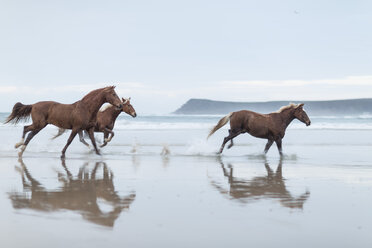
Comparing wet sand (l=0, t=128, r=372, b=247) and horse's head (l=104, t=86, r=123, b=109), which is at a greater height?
horse's head (l=104, t=86, r=123, b=109)

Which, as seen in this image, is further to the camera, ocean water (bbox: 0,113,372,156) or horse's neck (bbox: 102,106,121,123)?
horse's neck (bbox: 102,106,121,123)

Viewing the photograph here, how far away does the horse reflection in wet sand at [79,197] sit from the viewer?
17.5 feet

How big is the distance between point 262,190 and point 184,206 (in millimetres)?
1648

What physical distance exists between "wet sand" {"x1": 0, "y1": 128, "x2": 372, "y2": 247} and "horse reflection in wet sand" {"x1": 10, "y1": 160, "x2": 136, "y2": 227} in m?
0.01

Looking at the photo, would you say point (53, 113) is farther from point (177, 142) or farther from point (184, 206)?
point (184, 206)

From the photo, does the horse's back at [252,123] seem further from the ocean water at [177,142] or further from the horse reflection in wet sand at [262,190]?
the horse reflection in wet sand at [262,190]

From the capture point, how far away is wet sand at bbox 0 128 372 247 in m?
4.39

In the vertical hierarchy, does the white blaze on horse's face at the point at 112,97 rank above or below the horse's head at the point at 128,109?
above

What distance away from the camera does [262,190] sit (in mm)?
7195

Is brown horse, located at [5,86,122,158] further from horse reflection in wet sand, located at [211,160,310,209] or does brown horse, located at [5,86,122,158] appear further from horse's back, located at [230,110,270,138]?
horse reflection in wet sand, located at [211,160,310,209]

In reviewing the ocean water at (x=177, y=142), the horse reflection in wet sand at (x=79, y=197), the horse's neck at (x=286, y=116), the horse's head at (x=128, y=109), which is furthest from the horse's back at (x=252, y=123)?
the horse reflection in wet sand at (x=79, y=197)

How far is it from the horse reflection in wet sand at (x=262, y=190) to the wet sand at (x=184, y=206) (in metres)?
0.01

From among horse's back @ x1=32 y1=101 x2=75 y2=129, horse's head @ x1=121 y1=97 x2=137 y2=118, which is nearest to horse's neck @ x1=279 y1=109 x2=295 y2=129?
horse's head @ x1=121 y1=97 x2=137 y2=118

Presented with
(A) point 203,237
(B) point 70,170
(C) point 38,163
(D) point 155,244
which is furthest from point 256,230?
(C) point 38,163
